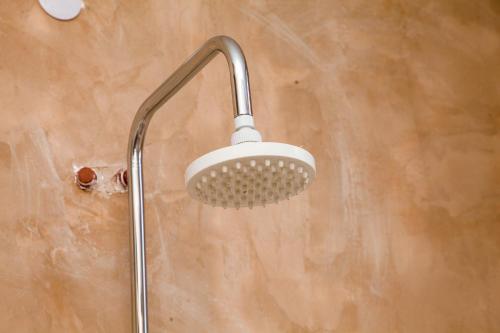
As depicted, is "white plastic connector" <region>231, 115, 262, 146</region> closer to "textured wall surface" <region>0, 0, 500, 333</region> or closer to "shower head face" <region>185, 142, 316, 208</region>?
"shower head face" <region>185, 142, 316, 208</region>

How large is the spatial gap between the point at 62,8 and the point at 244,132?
516 mm

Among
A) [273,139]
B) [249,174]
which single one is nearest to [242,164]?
[249,174]

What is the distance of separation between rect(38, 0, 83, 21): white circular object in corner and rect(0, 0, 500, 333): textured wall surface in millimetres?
12

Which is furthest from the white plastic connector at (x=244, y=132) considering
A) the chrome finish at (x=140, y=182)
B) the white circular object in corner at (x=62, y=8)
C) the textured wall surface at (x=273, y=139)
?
the white circular object in corner at (x=62, y=8)

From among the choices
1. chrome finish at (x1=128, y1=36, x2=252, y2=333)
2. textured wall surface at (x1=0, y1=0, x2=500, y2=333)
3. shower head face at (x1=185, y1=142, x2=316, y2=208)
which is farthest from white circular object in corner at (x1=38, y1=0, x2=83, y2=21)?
shower head face at (x1=185, y1=142, x2=316, y2=208)

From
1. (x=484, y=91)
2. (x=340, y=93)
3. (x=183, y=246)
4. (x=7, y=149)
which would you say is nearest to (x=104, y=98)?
(x=7, y=149)

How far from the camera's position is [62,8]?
36.1 inches

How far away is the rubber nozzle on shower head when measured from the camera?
0.54 meters

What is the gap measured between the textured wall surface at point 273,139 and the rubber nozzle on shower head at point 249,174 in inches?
13.2

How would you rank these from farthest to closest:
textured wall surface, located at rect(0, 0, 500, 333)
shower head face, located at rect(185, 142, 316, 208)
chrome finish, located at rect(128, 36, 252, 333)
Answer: textured wall surface, located at rect(0, 0, 500, 333)
chrome finish, located at rect(128, 36, 252, 333)
shower head face, located at rect(185, 142, 316, 208)

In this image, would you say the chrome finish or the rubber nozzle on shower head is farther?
the chrome finish

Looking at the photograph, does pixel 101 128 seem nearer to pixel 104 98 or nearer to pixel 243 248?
pixel 104 98

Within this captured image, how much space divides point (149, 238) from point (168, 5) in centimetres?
42

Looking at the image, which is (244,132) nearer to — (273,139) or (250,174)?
(250,174)
